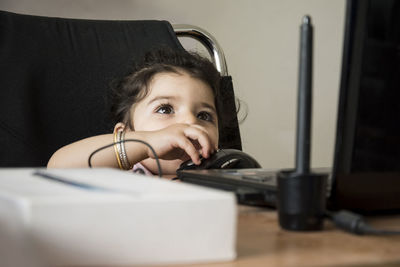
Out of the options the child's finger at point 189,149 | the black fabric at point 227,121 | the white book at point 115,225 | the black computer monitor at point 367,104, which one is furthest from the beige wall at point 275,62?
the white book at point 115,225

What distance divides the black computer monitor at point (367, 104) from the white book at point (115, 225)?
0.21 metres

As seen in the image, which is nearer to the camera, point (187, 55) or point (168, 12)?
point (187, 55)

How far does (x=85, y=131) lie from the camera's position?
62.4 inches

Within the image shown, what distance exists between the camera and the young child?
1.35m

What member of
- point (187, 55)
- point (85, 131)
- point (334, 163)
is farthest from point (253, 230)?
point (187, 55)

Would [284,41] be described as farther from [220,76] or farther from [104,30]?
[104,30]

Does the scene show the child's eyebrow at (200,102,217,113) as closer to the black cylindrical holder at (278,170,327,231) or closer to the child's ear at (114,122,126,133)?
the child's ear at (114,122,126,133)

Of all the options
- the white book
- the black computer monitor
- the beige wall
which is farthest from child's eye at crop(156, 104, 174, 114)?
the beige wall

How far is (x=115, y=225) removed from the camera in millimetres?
430

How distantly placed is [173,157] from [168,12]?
1436 mm

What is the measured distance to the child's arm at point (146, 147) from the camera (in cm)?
124

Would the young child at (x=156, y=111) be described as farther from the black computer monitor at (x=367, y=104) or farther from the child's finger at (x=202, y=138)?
the black computer monitor at (x=367, y=104)

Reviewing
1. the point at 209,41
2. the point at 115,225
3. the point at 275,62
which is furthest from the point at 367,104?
the point at 275,62

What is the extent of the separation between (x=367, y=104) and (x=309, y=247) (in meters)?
0.18
